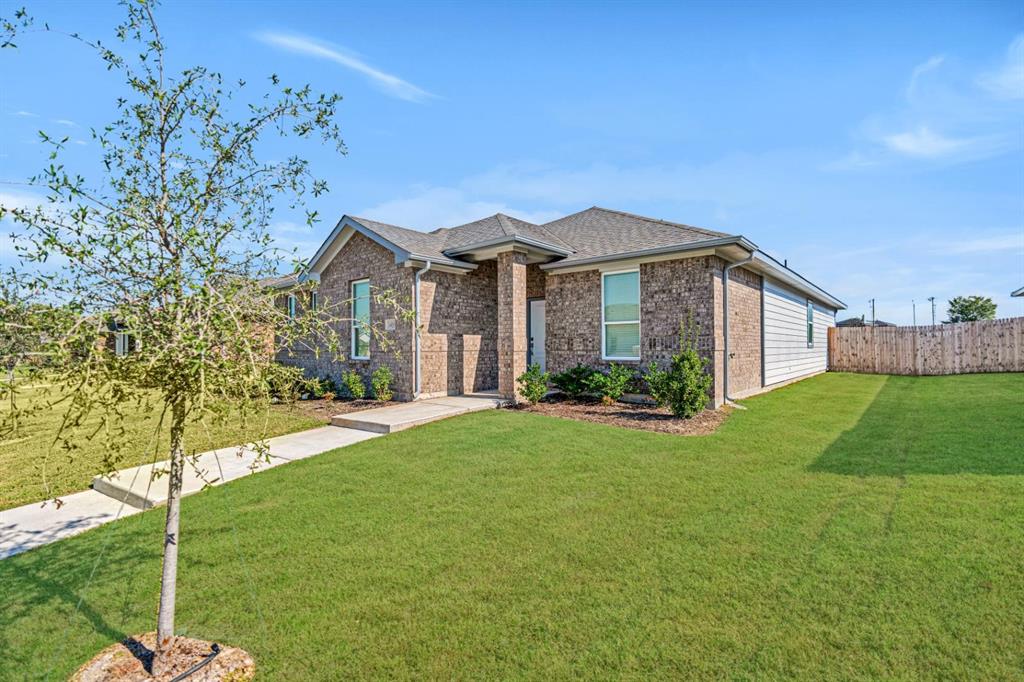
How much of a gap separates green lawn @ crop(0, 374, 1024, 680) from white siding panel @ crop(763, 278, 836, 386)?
6948 millimetres

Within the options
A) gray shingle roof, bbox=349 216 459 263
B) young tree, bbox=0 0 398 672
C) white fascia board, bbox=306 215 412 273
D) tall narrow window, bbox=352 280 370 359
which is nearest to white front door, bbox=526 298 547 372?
gray shingle roof, bbox=349 216 459 263

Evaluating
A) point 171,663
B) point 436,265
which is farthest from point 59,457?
point 436,265

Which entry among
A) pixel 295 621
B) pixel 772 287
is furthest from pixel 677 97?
pixel 295 621

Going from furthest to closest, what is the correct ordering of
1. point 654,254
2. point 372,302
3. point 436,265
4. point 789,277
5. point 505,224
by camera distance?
point 789,277 < point 372,302 < point 505,224 < point 436,265 < point 654,254

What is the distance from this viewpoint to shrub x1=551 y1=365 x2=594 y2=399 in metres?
10.4

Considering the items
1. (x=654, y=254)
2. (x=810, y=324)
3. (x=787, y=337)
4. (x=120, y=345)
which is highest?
(x=654, y=254)

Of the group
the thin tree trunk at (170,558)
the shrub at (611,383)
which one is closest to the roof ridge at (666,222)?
the shrub at (611,383)

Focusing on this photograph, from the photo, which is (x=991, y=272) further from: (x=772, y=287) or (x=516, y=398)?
(x=516, y=398)

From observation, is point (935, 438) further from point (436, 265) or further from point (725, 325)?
point (436, 265)

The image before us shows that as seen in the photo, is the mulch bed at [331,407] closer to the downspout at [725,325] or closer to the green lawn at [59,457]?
the green lawn at [59,457]

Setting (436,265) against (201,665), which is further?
(436,265)

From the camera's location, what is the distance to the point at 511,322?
33.6ft

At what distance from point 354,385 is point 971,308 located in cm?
5912

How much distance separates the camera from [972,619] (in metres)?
2.70
